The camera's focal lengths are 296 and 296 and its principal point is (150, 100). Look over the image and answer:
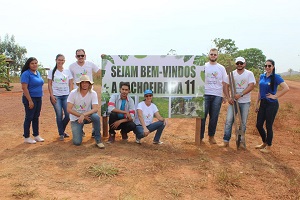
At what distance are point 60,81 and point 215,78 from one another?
3073mm

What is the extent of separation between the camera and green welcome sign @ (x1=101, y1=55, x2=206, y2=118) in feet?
19.5

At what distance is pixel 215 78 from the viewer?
582 cm

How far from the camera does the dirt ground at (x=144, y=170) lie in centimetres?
359

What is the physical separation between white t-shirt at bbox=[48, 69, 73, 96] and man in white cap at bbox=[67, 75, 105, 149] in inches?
21.7

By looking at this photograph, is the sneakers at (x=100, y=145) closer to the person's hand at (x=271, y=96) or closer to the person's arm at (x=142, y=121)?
the person's arm at (x=142, y=121)

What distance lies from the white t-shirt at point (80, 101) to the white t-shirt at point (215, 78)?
7.40 feet

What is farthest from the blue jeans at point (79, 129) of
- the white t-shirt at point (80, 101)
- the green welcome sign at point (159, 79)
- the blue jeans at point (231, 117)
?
the blue jeans at point (231, 117)

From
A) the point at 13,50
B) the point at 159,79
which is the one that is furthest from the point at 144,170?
the point at 13,50

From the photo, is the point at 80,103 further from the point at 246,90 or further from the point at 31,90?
the point at 246,90

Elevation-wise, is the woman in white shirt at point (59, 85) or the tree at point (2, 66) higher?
the tree at point (2, 66)

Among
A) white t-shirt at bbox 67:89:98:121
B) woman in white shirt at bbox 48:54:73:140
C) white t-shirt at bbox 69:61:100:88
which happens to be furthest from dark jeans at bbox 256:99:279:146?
woman in white shirt at bbox 48:54:73:140

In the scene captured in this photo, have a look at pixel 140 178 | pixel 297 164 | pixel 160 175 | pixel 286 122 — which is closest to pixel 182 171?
pixel 160 175

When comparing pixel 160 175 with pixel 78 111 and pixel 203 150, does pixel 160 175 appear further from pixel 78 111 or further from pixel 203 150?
pixel 78 111

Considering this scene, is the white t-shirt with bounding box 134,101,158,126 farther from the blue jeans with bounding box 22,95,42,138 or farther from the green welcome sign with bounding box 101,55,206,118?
the blue jeans with bounding box 22,95,42,138
